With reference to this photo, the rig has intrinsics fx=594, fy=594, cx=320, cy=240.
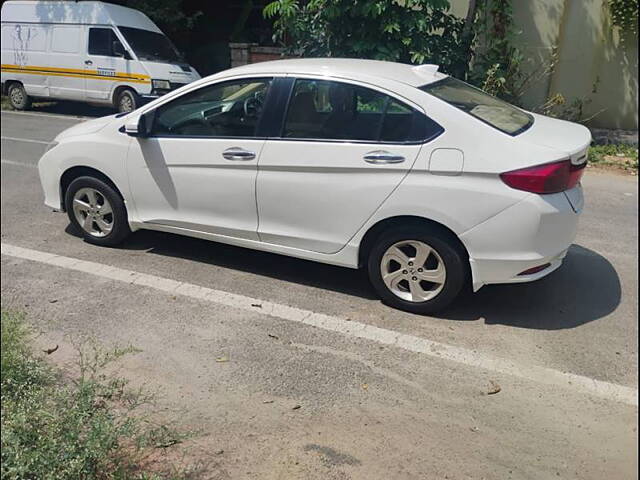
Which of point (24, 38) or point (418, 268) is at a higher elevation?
point (24, 38)

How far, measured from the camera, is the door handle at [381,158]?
160 inches

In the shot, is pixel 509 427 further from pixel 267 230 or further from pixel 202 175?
pixel 202 175

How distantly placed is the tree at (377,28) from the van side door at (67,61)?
5859 millimetres

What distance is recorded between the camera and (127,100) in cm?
Result: 1353

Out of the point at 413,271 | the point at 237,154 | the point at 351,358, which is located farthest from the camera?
the point at 237,154

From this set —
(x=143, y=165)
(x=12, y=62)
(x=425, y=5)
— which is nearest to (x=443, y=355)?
(x=143, y=165)

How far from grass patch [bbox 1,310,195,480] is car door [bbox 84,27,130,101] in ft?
36.6

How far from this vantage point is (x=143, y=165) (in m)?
4.93

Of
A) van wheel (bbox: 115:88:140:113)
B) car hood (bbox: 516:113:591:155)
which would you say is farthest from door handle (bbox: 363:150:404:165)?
van wheel (bbox: 115:88:140:113)

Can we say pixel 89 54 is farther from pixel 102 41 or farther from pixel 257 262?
pixel 257 262

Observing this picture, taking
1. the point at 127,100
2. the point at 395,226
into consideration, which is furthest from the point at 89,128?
the point at 127,100

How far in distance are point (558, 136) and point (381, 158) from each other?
1.25 m

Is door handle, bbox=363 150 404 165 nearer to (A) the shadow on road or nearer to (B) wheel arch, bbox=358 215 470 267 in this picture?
(B) wheel arch, bbox=358 215 470 267

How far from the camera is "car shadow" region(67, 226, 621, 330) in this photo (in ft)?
14.1
